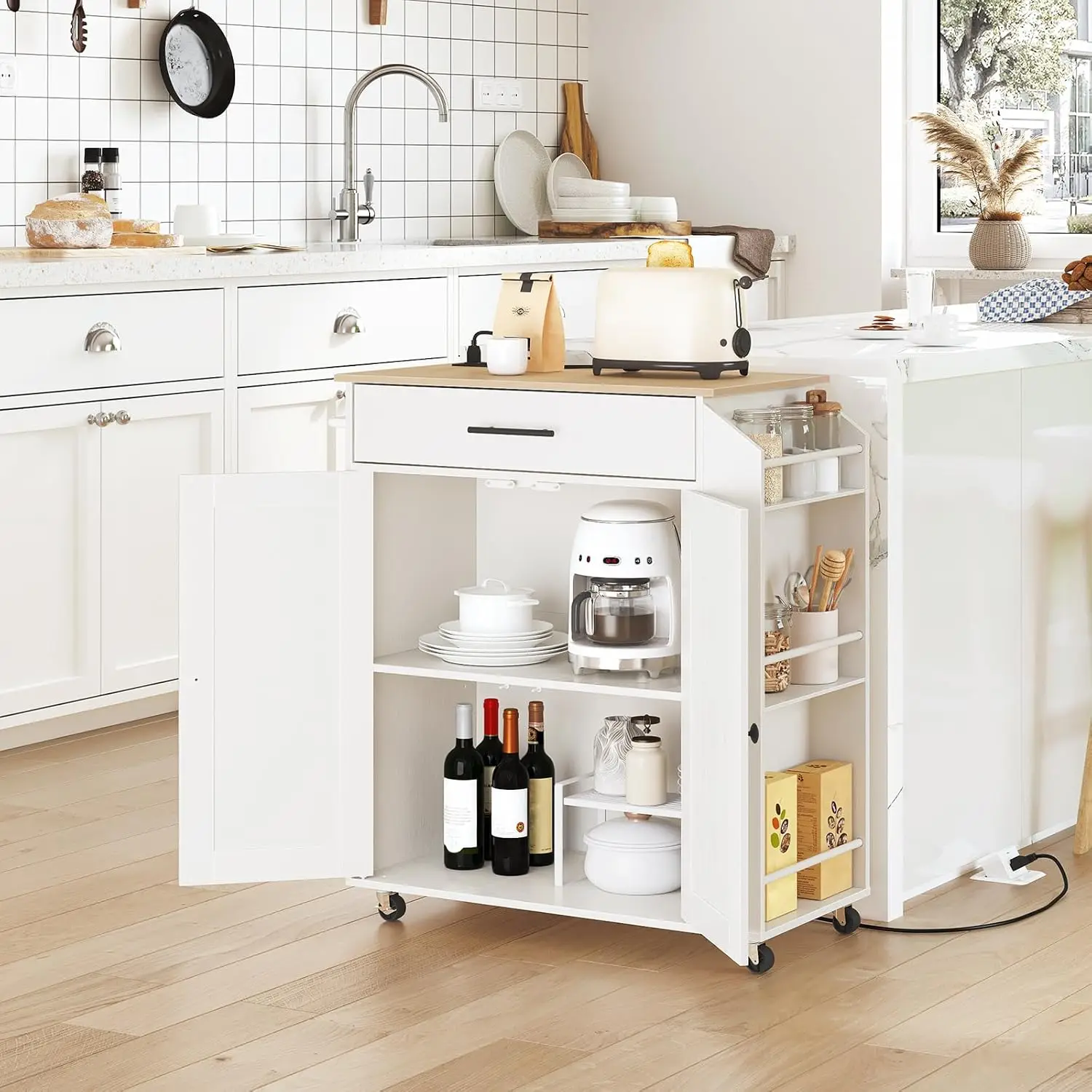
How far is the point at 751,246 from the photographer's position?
5449 mm

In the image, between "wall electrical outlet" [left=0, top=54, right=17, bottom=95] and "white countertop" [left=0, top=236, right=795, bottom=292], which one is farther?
"wall electrical outlet" [left=0, top=54, right=17, bottom=95]

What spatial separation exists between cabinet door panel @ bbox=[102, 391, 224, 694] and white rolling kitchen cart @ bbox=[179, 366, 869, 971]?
113cm

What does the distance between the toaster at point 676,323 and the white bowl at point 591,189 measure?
9.13 feet

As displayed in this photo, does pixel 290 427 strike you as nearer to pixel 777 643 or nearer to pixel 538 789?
pixel 538 789

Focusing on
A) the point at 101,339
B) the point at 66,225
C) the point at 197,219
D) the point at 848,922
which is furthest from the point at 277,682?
the point at 197,219

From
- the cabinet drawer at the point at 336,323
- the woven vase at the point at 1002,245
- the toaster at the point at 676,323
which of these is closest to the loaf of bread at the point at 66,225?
the cabinet drawer at the point at 336,323

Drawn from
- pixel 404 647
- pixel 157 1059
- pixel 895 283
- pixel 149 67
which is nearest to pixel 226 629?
pixel 404 647

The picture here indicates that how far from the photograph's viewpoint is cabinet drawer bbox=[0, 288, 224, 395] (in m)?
3.56

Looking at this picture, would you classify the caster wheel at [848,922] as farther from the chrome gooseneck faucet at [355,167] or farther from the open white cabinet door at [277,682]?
the chrome gooseneck faucet at [355,167]

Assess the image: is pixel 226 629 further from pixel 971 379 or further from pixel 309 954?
pixel 971 379

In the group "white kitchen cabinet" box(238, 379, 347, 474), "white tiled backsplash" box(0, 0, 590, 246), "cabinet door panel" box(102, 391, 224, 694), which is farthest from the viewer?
"white tiled backsplash" box(0, 0, 590, 246)

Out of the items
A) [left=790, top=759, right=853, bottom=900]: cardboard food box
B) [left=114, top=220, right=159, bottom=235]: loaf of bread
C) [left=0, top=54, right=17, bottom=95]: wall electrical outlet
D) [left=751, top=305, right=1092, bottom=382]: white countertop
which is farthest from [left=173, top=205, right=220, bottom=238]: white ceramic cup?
[left=790, top=759, right=853, bottom=900]: cardboard food box

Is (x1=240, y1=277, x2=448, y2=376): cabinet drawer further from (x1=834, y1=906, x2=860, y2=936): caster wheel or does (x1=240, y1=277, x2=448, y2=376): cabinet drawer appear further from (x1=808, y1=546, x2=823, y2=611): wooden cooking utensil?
(x1=834, y1=906, x2=860, y2=936): caster wheel

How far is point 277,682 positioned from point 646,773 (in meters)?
0.56
